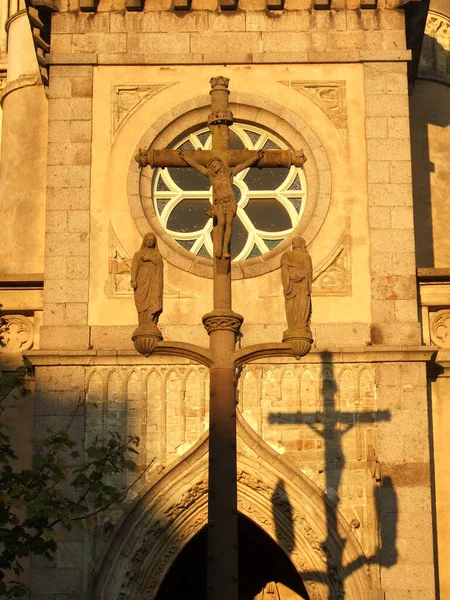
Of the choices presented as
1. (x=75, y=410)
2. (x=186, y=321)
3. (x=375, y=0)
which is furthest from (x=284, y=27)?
(x=75, y=410)

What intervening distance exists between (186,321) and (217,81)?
716 cm

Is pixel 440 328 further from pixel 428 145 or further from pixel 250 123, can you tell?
pixel 428 145

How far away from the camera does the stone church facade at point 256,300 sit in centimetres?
2042

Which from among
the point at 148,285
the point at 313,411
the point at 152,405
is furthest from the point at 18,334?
the point at 148,285

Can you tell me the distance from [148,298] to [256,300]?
7385 millimetres

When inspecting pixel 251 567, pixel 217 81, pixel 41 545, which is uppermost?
pixel 217 81

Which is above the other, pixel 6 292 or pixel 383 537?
pixel 6 292

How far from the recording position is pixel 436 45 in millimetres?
26938

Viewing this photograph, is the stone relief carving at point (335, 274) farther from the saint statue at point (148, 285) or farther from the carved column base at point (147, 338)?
the carved column base at point (147, 338)

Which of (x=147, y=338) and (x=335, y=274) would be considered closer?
(x=147, y=338)

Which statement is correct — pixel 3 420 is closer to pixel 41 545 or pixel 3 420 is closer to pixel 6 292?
pixel 6 292

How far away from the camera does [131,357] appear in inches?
826

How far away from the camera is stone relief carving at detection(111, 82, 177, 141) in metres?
22.4

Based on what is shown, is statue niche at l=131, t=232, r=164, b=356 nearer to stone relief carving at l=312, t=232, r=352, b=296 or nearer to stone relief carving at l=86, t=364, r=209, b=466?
stone relief carving at l=86, t=364, r=209, b=466
